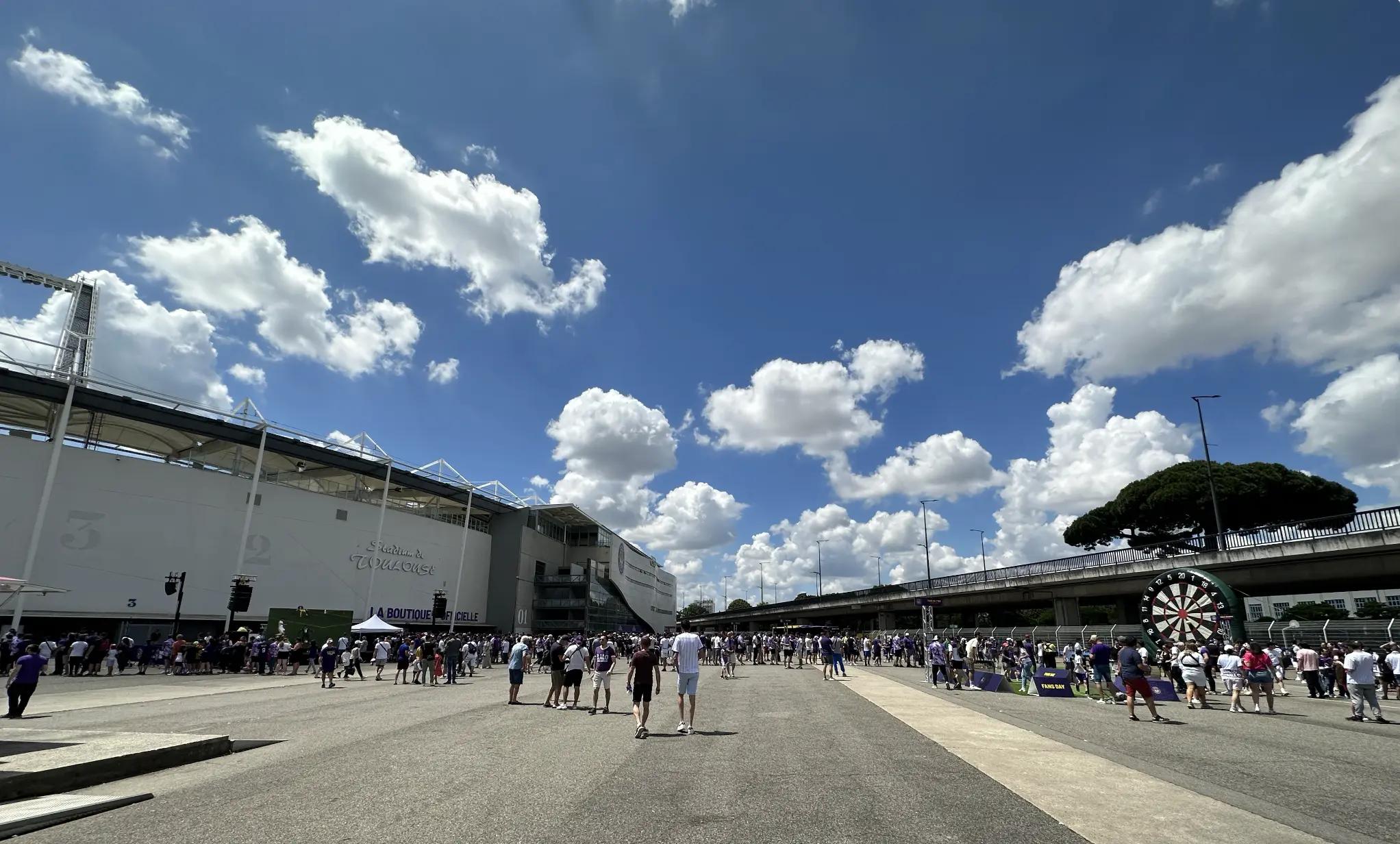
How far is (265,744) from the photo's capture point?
1017cm

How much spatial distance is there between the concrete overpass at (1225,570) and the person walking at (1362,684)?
18845 mm

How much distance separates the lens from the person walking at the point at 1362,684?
1365cm

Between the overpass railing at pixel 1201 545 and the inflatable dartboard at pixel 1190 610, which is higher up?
the overpass railing at pixel 1201 545

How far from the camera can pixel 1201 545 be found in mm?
45500

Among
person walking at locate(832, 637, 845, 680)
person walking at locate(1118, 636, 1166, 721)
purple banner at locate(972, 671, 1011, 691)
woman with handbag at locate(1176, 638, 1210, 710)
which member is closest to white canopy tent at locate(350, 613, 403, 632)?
person walking at locate(832, 637, 845, 680)

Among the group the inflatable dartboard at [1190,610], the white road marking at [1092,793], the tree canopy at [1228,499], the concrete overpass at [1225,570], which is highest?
the tree canopy at [1228,499]

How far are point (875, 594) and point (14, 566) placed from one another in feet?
227

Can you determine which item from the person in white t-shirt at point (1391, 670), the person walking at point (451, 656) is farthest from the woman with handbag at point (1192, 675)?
the person walking at point (451, 656)

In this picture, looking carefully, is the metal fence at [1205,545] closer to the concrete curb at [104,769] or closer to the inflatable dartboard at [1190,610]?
the inflatable dartboard at [1190,610]

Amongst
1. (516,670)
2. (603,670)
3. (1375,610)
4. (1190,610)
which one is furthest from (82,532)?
(1375,610)

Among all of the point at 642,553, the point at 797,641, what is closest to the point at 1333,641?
the point at 797,641

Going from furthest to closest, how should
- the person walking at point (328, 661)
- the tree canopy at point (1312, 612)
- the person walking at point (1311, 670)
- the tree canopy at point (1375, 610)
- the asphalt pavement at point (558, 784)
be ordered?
1. the tree canopy at point (1312, 612)
2. the tree canopy at point (1375, 610)
3. the person walking at point (328, 661)
4. the person walking at point (1311, 670)
5. the asphalt pavement at point (558, 784)

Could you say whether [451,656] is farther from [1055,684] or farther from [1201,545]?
[1201,545]

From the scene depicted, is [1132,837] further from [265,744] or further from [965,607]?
[965,607]
